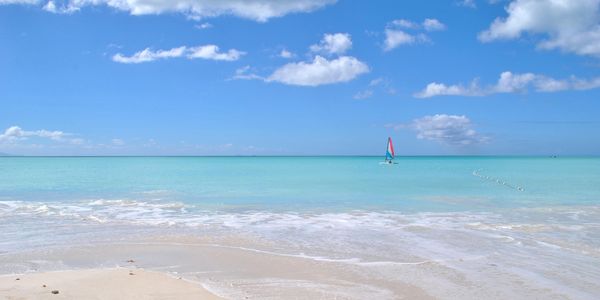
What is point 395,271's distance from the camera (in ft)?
29.2

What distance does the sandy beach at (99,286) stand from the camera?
22.7 ft

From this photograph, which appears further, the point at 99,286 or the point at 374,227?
the point at 374,227

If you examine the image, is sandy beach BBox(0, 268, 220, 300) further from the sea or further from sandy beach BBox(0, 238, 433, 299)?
the sea

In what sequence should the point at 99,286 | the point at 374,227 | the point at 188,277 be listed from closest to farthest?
the point at 99,286 < the point at 188,277 < the point at 374,227

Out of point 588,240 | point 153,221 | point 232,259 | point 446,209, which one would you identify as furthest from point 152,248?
point 446,209

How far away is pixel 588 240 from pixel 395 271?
6594 millimetres

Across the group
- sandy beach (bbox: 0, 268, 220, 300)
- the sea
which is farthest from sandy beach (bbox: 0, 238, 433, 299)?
the sea

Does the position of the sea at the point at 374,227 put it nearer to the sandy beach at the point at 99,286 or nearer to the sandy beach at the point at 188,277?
the sandy beach at the point at 188,277

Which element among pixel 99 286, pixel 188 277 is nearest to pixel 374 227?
pixel 188 277

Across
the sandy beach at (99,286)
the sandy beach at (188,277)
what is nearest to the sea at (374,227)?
the sandy beach at (188,277)

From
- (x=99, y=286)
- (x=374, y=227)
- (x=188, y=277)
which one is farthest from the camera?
(x=374, y=227)

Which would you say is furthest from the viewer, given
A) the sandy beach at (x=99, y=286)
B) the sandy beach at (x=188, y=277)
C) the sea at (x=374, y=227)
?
the sea at (x=374, y=227)

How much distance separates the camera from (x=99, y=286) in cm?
739

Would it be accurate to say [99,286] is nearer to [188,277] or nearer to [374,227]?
[188,277]
